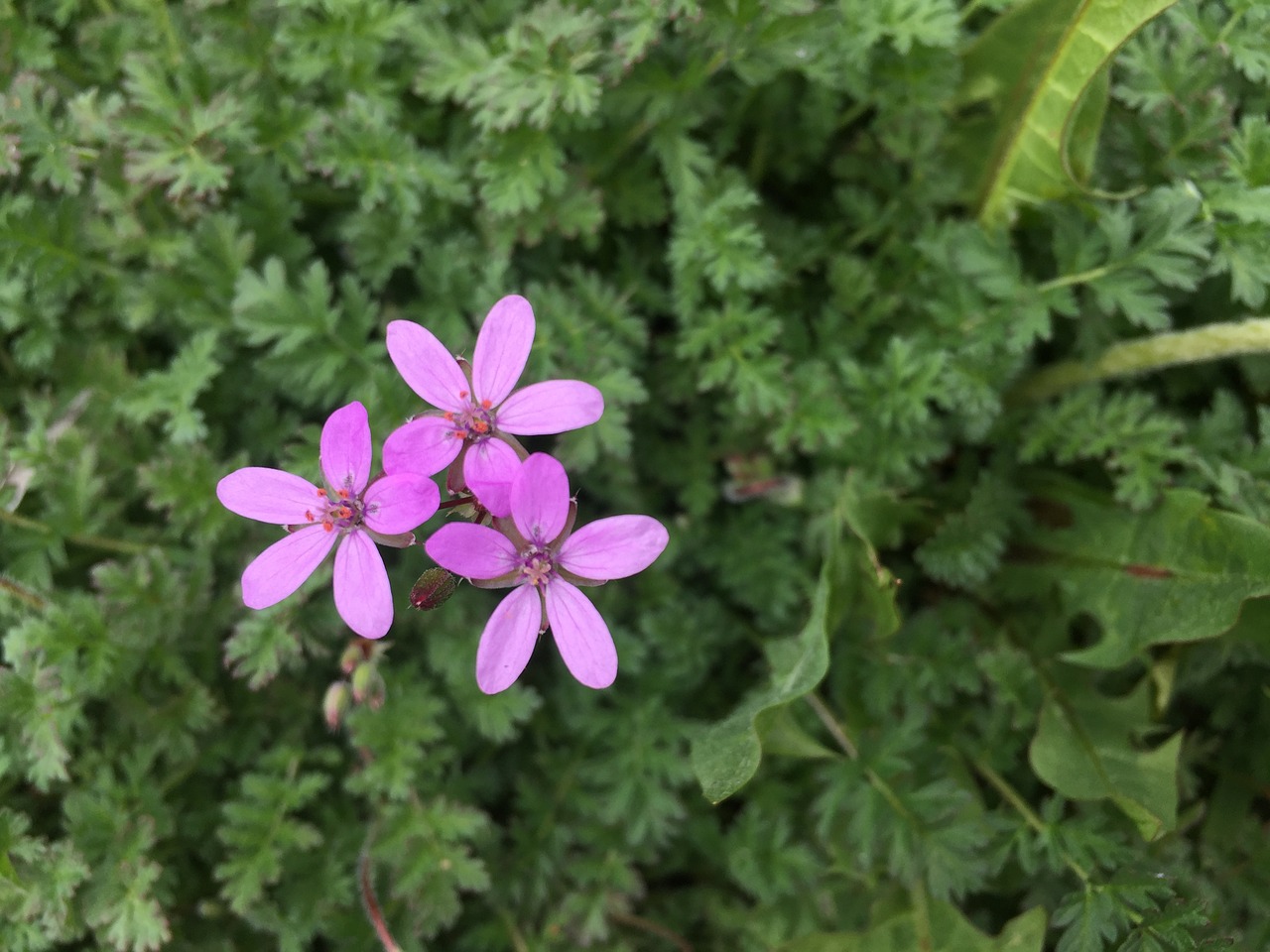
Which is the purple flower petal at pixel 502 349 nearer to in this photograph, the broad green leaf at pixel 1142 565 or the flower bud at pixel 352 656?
the flower bud at pixel 352 656

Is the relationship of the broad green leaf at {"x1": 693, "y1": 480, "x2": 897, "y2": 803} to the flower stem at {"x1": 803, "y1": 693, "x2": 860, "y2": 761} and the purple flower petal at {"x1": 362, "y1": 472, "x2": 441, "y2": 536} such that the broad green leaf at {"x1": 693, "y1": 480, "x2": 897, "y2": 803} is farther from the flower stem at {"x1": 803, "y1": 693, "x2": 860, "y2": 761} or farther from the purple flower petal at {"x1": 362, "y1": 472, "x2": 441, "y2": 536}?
the purple flower petal at {"x1": 362, "y1": 472, "x2": 441, "y2": 536}

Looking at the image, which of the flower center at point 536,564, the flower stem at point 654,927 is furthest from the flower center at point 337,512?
the flower stem at point 654,927

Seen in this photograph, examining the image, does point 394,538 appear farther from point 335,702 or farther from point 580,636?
point 335,702

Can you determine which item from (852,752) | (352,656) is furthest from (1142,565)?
(352,656)

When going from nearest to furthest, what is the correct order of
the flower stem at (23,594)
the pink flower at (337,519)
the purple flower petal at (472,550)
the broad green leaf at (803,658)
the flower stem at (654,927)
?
the purple flower petal at (472,550)
the pink flower at (337,519)
the broad green leaf at (803,658)
the flower stem at (23,594)
the flower stem at (654,927)

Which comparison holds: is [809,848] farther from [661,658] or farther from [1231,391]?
[1231,391]

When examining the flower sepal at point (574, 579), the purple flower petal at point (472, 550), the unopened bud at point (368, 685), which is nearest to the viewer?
the purple flower petal at point (472, 550)
